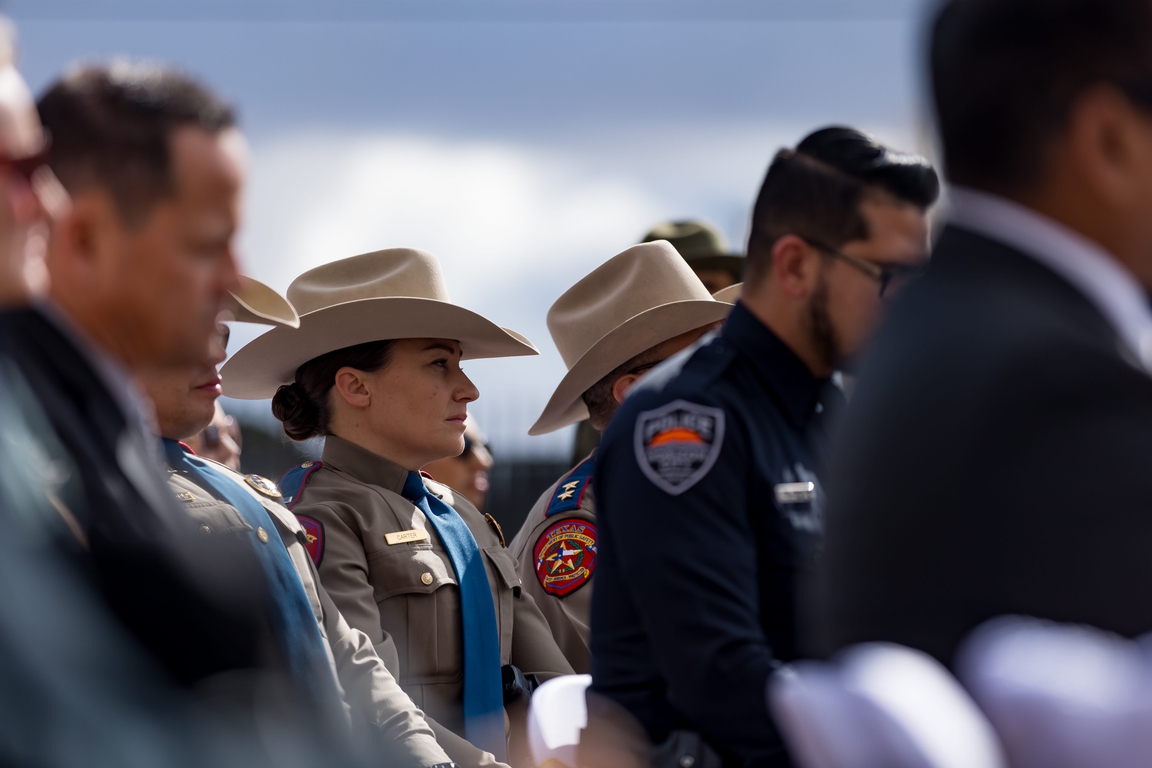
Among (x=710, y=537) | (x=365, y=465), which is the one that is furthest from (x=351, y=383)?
(x=710, y=537)

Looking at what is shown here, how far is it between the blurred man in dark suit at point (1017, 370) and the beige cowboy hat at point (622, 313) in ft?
9.41

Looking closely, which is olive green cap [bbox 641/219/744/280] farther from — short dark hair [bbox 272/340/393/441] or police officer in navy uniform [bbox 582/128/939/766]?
police officer in navy uniform [bbox 582/128/939/766]

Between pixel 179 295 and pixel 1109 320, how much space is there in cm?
107

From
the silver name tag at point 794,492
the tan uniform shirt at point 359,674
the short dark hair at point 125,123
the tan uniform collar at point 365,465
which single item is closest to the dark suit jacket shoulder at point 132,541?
the short dark hair at point 125,123

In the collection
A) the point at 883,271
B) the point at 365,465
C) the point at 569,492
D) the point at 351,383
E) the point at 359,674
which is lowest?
the point at 359,674

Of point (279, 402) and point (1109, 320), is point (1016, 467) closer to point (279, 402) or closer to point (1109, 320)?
point (1109, 320)

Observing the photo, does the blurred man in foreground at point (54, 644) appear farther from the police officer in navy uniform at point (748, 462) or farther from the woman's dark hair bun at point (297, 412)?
the woman's dark hair bun at point (297, 412)

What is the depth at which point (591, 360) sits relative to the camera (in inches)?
166

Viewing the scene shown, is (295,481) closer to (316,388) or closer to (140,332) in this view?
(316,388)

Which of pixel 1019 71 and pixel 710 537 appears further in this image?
pixel 710 537

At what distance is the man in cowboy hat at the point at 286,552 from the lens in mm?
2773

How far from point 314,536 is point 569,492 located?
0.87 m

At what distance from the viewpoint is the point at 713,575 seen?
221 centimetres

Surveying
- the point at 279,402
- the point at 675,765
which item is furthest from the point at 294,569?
the point at 279,402
